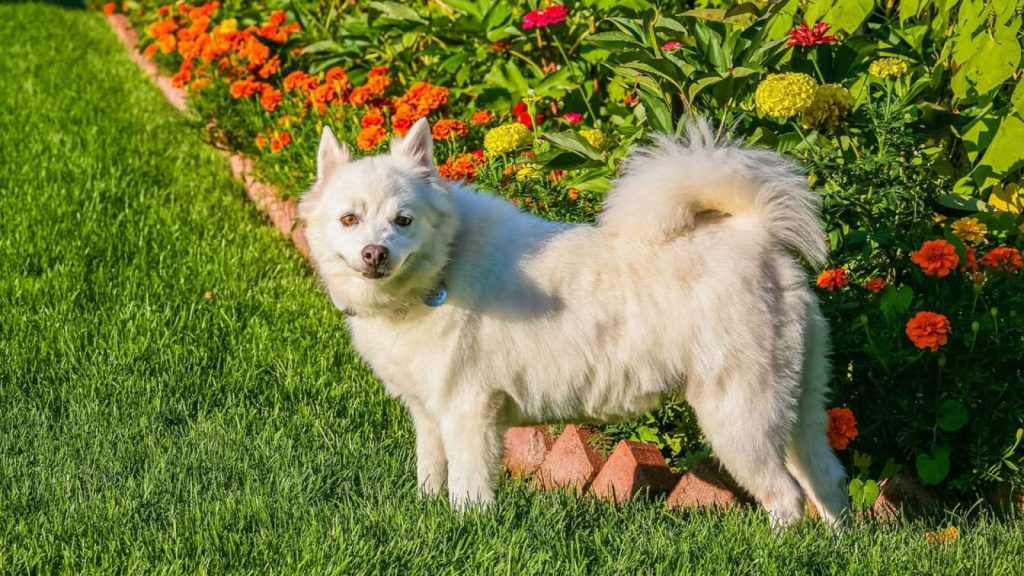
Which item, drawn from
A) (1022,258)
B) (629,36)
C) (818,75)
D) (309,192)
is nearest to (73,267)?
(309,192)

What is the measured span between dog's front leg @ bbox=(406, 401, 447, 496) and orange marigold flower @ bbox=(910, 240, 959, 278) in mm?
1694

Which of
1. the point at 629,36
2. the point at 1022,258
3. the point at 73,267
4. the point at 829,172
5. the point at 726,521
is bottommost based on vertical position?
the point at 73,267

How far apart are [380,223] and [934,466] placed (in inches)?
78.4

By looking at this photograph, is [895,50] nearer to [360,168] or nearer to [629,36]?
[629,36]

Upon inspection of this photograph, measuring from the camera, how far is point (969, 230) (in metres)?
4.27

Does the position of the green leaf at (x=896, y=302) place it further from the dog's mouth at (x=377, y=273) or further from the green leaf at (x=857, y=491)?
the dog's mouth at (x=377, y=273)

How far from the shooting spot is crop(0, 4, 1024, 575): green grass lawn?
342 centimetres

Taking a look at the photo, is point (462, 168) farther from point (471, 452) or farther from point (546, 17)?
point (471, 452)

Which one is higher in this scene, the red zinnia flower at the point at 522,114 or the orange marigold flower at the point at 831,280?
the orange marigold flower at the point at 831,280

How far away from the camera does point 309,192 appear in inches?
153

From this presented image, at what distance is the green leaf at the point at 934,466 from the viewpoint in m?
3.98

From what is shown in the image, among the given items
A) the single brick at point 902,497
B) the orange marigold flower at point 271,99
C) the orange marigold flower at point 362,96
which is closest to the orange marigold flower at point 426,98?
the orange marigold flower at point 362,96

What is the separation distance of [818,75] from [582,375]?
1.75m

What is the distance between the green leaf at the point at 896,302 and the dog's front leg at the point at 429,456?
5.14 feet
